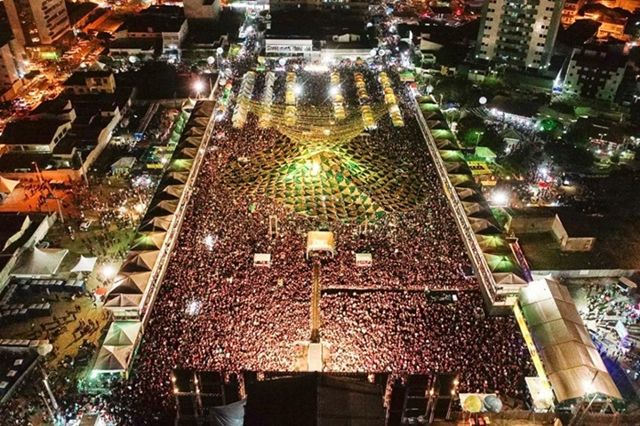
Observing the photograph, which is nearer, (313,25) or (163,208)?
(163,208)

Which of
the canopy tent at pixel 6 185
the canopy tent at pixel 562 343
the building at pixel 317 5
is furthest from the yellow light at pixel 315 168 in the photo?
the building at pixel 317 5

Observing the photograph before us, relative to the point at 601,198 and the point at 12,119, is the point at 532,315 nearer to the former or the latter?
the point at 601,198

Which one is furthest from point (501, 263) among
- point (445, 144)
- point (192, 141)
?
point (192, 141)

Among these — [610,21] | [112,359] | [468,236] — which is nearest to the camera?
[112,359]

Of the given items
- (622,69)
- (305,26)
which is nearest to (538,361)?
(622,69)

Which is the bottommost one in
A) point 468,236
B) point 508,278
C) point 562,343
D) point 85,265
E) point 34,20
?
point 85,265

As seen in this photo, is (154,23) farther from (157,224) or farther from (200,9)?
(157,224)
